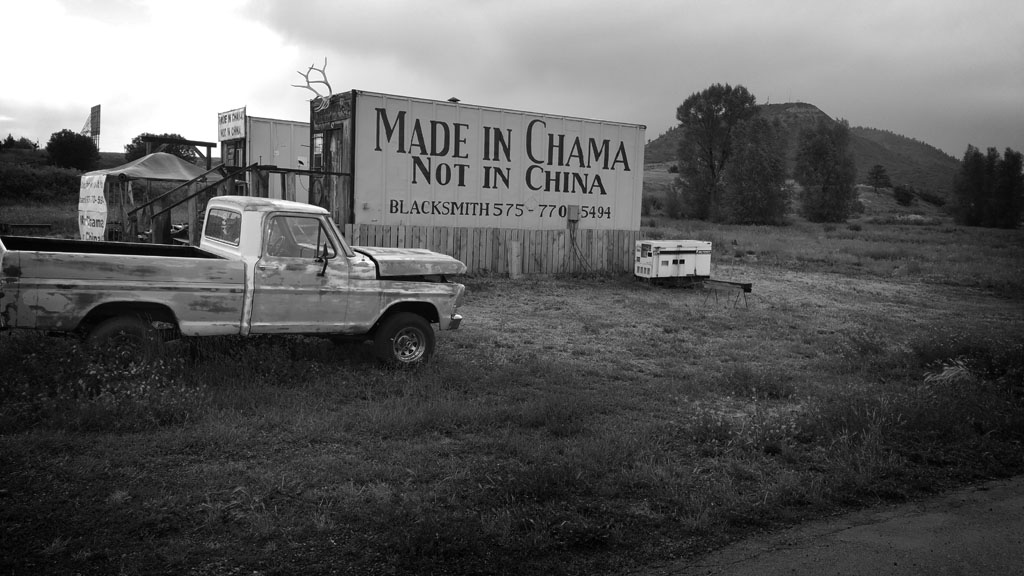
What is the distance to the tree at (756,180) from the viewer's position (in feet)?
192

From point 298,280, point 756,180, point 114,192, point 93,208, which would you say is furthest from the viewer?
point 756,180

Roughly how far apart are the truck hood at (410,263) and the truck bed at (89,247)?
1.70 m

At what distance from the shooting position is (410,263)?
28.9 ft

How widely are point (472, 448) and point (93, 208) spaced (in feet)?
50.1

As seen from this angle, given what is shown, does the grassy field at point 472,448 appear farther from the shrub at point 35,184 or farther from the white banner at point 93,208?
the shrub at point 35,184

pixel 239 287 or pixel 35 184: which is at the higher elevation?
pixel 35 184

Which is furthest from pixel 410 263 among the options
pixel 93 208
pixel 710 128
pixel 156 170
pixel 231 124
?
pixel 710 128

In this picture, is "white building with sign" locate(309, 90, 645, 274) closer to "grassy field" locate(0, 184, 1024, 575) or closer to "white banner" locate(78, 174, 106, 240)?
"white banner" locate(78, 174, 106, 240)

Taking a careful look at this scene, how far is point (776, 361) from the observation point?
35.5ft

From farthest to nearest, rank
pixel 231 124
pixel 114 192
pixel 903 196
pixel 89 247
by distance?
1. pixel 903 196
2. pixel 231 124
3. pixel 114 192
4. pixel 89 247

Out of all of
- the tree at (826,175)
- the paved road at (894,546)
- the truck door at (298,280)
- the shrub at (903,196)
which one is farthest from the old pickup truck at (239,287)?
the shrub at (903,196)

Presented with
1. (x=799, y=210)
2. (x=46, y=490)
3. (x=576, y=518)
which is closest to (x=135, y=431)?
(x=46, y=490)

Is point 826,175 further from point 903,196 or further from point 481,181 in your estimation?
point 481,181

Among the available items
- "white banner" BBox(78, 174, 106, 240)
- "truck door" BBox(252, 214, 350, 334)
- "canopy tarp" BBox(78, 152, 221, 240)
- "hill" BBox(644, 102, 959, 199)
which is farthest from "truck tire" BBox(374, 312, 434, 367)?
"hill" BBox(644, 102, 959, 199)
